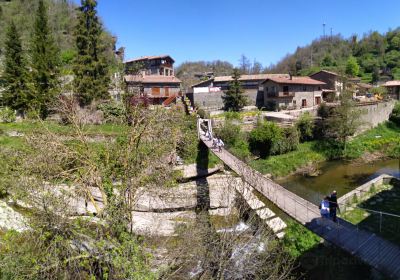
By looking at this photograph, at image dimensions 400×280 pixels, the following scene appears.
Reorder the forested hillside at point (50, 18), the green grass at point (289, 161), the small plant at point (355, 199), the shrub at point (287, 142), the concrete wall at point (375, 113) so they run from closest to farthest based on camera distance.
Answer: the small plant at point (355, 199)
the green grass at point (289, 161)
the shrub at point (287, 142)
the concrete wall at point (375, 113)
the forested hillside at point (50, 18)

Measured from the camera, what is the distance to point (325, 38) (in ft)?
341

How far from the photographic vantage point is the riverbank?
23.0 metres

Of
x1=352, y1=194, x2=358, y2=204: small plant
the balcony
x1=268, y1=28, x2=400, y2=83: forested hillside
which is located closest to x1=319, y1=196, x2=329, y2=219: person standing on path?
x1=352, y1=194, x2=358, y2=204: small plant

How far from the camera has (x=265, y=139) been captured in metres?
23.7

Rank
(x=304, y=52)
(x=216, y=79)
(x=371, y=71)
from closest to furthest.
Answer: (x=216, y=79) → (x=371, y=71) → (x=304, y=52)

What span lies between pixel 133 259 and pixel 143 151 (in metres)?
4.45

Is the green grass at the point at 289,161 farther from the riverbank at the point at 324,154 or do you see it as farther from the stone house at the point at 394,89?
the stone house at the point at 394,89

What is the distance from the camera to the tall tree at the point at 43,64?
25438 mm

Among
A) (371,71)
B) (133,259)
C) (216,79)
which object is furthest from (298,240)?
(371,71)

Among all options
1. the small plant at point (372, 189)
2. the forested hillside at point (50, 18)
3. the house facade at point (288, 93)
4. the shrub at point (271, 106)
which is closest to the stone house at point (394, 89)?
the house facade at point (288, 93)

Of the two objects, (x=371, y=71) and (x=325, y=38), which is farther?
(x=325, y=38)

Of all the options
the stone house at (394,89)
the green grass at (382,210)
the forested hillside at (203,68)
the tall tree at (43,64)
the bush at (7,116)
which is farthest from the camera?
the forested hillside at (203,68)

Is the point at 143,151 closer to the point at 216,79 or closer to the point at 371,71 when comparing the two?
the point at 216,79

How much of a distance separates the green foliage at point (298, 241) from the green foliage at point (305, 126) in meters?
16.4
